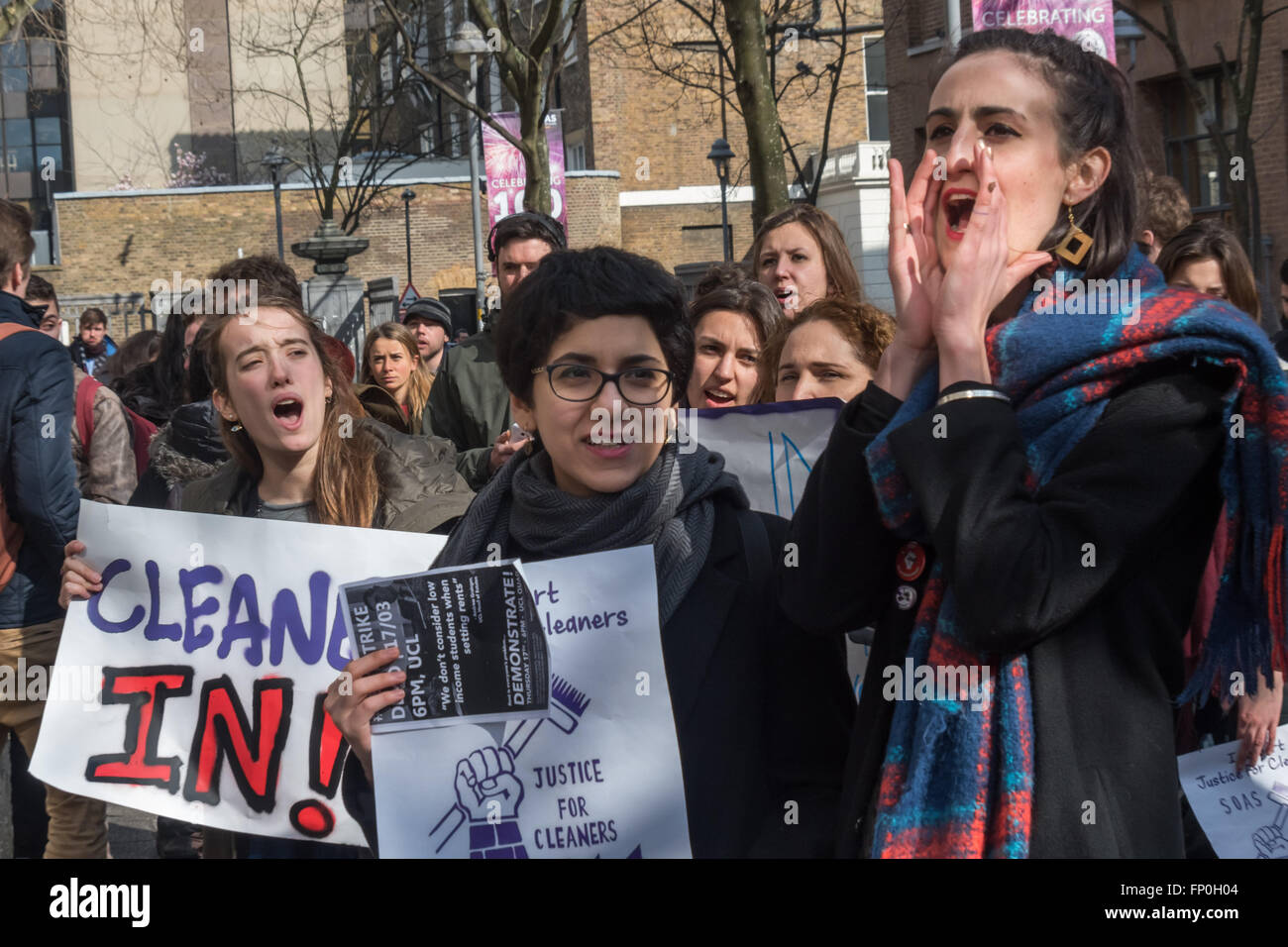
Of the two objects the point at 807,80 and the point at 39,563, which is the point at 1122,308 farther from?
the point at 807,80

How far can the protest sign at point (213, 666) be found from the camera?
12.2 ft

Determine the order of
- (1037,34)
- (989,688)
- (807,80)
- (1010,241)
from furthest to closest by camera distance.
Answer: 1. (807,80)
2. (1037,34)
3. (1010,241)
4. (989,688)

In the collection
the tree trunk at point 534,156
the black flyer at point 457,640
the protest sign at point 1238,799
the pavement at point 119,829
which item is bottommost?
the pavement at point 119,829

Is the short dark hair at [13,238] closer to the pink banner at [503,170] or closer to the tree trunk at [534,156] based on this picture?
the tree trunk at [534,156]

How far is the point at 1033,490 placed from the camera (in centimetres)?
213

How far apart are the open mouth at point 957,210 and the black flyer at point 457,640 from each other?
2.97 feet

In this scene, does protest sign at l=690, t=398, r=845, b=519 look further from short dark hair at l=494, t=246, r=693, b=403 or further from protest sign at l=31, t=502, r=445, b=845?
short dark hair at l=494, t=246, r=693, b=403

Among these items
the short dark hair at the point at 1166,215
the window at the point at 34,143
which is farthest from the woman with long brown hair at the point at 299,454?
the window at the point at 34,143

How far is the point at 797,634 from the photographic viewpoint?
256cm

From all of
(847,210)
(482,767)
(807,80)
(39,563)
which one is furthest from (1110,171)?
(807,80)

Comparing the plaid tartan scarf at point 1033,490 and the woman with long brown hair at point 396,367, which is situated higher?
the woman with long brown hair at point 396,367

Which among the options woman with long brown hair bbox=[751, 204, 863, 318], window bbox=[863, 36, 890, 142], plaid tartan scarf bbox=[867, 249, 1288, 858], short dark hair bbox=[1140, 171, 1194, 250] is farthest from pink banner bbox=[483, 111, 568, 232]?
window bbox=[863, 36, 890, 142]

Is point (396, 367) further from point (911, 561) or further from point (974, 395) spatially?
point (974, 395)
